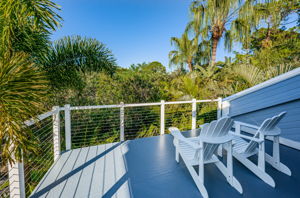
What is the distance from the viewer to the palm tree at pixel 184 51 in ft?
43.1

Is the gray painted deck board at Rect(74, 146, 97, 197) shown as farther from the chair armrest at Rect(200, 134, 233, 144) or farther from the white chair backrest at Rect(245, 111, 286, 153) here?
the white chair backrest at Rect(245, 111, 286, 153)

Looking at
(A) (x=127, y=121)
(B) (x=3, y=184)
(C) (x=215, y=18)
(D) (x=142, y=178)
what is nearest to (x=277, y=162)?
(D) (x=142, y=178)

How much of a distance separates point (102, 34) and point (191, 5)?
5890mm

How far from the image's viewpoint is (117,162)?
9.41 ft

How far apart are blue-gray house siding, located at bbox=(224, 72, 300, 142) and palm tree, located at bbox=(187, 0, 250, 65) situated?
5.54 m

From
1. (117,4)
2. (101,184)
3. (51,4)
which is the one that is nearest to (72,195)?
(101,184)

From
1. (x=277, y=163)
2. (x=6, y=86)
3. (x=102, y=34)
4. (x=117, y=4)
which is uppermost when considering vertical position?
(x=117, y=4)

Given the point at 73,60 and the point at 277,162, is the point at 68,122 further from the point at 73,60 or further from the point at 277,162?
the point at 277,162

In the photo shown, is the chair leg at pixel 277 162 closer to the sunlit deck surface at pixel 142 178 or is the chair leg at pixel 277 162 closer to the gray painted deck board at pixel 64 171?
the sunlit deck surface at pixel 142 178

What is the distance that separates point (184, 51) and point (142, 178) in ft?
42.4

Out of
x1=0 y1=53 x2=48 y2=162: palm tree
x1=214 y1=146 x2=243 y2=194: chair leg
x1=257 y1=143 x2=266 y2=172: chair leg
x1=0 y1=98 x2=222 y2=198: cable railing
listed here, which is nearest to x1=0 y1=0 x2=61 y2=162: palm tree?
x1=0 y1=53 x2=48 y2=162: palm tree

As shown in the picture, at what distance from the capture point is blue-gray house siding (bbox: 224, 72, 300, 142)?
3.18 m

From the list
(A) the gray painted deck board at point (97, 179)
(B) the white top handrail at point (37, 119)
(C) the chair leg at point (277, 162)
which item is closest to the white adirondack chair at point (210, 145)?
(C) the chair leg at point (277, 162)

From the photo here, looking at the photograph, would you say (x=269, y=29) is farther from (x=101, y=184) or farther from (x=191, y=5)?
(x=101, y=184)
